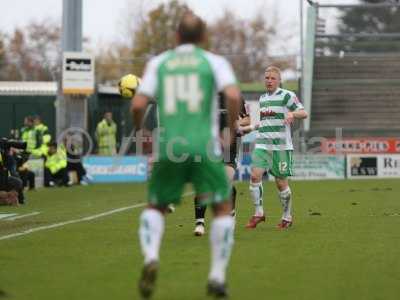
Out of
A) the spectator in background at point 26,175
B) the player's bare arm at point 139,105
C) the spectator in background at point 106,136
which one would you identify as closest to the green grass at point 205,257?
the player's bare arm at point 139,105

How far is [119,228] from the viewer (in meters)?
13.4

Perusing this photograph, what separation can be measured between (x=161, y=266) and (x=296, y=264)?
4.07 feet

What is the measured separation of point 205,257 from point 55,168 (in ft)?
63.4

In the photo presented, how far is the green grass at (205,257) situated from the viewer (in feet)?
25.8

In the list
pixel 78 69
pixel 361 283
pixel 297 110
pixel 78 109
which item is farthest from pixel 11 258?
pixel 78 109

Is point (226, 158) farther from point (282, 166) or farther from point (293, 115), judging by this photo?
point (282, 166)

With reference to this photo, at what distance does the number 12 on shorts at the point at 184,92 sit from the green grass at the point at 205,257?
1414 millimetres

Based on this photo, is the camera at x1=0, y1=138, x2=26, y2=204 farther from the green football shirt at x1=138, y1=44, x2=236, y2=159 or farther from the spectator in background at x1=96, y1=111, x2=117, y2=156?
the spectator in background at x1=96, y1=111, x2=117, y2=156

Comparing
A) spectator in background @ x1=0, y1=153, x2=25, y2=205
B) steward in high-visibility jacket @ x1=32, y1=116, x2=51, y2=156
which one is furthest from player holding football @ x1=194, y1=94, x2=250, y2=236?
steward in high-visibility jacket @ x1=32, y1=116, x2=51, y2=156

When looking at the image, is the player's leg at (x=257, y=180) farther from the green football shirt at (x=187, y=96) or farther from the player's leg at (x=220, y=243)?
the green football shirt at (x=187, y=96)

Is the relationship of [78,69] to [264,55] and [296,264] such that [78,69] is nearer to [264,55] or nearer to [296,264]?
[296,264]

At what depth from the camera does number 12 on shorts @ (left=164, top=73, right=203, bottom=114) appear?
7.20 meters

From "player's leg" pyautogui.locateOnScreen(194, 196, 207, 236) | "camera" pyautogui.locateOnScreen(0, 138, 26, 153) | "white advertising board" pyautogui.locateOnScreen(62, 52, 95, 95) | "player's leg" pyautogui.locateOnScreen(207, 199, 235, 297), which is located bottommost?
"player's leg" pyautogui.locateOnScreen(194, 196, 207, 236)

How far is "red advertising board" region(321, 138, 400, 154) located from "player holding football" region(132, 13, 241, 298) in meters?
25.7
